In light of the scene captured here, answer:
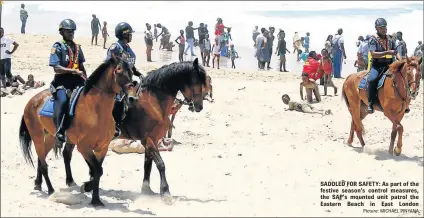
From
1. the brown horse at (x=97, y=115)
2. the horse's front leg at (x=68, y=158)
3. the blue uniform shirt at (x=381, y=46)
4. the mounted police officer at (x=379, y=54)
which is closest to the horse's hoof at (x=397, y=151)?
the mounted police officer at (x=379, y=54)

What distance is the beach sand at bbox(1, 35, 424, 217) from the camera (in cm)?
881

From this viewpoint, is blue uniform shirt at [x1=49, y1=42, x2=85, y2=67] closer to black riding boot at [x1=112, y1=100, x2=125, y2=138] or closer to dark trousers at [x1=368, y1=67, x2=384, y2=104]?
black riding boot at [x1=112, y1=100, x2=125, y2=138]

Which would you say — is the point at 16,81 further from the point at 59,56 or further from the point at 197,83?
the point at 197,83

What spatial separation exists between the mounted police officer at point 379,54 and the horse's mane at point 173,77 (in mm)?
4839

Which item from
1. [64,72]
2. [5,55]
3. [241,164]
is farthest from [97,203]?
[5,55]

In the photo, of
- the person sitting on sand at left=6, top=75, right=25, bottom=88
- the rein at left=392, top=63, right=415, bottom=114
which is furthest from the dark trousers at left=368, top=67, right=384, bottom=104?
the person sitting on sand at left=6, top=75, right=25, bottom=88

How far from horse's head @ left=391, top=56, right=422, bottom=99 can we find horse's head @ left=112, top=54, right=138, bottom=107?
596 cm

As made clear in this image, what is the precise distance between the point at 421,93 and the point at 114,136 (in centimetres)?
1388

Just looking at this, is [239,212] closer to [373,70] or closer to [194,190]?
[194,190]

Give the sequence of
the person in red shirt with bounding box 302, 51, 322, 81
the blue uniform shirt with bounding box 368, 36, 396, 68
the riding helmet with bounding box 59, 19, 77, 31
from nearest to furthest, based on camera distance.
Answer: the riding helmet with bounding box 59, 19, 77, 31, the blue uniform shirt with bounding box 368, 36, 396, 68, the person in red shirt with bounding box 302, 51, 322, 81

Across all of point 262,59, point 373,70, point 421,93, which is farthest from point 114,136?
point 262,59

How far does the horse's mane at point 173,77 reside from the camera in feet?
30.3

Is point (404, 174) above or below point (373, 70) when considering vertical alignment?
below

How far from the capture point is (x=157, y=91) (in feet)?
31.0
